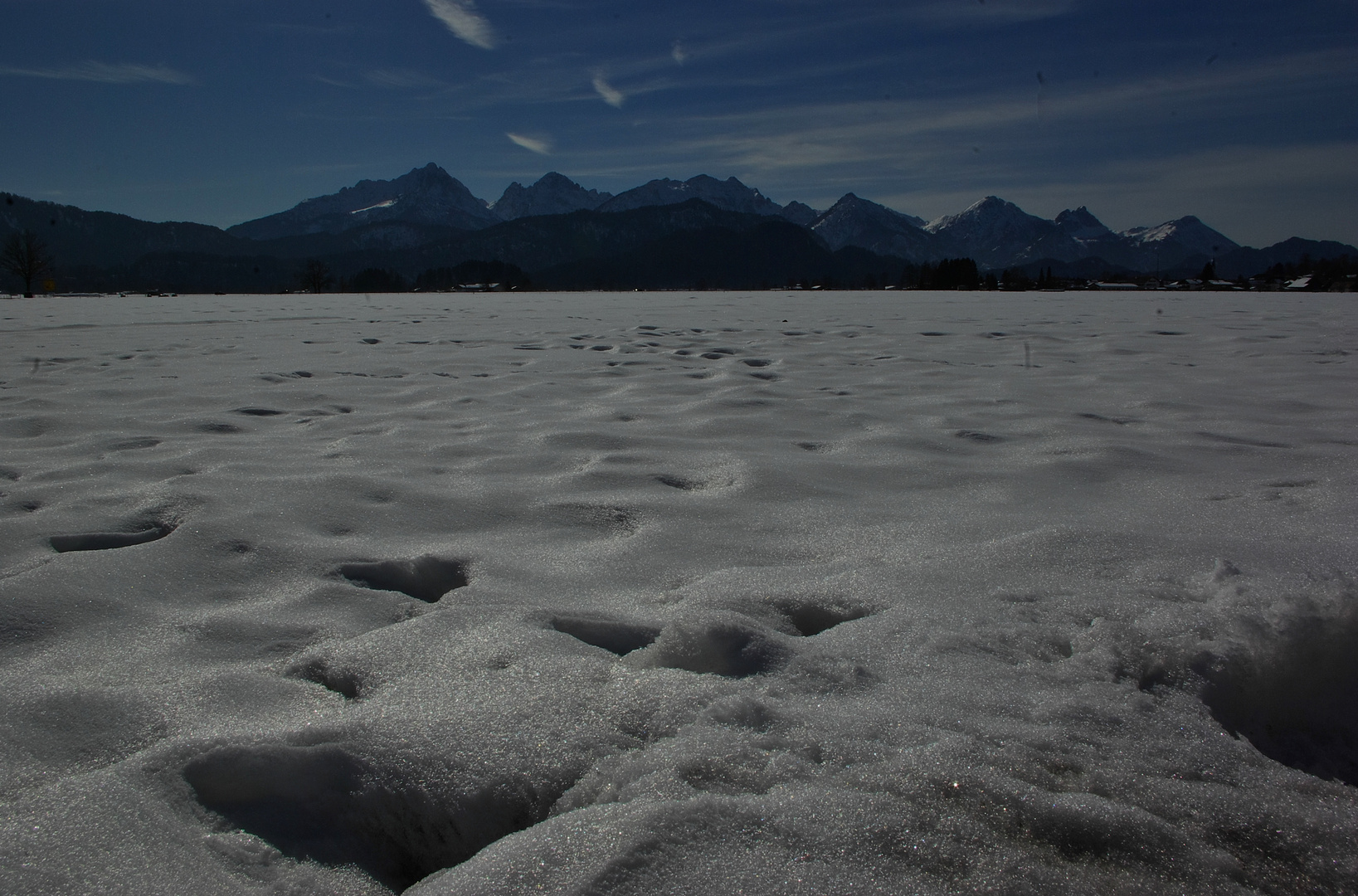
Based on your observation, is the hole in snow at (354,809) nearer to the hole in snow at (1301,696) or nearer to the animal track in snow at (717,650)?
the animal track in snow at (717,650)

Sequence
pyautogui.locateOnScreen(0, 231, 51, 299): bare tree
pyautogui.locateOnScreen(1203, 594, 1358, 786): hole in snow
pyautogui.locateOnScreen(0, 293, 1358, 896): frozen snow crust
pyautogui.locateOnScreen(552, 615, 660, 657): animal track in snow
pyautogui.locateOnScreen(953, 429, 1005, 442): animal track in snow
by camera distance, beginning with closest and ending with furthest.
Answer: pyautogui.locateOnScreen(0, 293, 1358, 896): frozen snow crust < pyautogui.locateOnScreen(1203, 594, 1358, 786): hole in snow < pyautogui.locateOnScreen(552, 615, 660, 657): animal track in snow < pyautogui.locateOnScreen(953, 429, 1005, 442): animal track in snow < pyautogui.locateOnScreen(0, 231, 51, 299): bare tree

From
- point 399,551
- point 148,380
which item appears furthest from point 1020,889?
point 148,380

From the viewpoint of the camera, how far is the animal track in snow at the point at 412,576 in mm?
1787

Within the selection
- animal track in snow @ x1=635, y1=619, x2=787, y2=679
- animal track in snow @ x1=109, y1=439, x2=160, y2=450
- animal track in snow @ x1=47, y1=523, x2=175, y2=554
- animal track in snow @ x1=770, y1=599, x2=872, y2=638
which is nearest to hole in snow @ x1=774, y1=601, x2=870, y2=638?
animal track in snow @ x1=770, y1=599, x2=872, y2=638

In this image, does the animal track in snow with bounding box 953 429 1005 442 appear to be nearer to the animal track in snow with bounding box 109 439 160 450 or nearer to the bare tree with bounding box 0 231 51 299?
the animal track in snow with bounding box 109 439 160 450

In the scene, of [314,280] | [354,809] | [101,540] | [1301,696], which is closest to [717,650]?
[354,809]

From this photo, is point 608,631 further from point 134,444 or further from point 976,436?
point 134,444

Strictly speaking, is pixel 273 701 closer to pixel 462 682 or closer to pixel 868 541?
pixel 462 682

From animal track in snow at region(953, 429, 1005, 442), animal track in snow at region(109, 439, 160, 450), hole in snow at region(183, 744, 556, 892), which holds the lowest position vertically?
hole in snow at region(183, 744, 556, 892)

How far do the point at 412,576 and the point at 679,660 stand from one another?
82 centimetres

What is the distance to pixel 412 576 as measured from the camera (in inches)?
71.6

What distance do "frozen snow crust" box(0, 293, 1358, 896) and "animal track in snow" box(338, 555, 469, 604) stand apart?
0.04ft

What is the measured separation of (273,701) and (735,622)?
0.87m

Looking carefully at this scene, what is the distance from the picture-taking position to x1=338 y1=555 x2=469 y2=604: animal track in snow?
5.86ft
